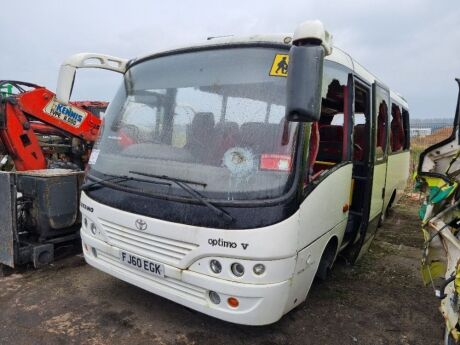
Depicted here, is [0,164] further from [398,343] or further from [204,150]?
[398,343]

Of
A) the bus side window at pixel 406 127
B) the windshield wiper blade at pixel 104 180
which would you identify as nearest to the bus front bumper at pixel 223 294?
the windshield wiper blade at pixel 104 180

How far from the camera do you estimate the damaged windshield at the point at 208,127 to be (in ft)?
9.71

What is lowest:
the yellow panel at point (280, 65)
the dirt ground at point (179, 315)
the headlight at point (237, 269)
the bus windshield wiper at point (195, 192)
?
the dirt ground at point (179, 315)

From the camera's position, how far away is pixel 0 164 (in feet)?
19.0

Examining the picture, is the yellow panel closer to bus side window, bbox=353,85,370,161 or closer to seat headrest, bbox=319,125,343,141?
bus side window, bbox=353,85,370,161

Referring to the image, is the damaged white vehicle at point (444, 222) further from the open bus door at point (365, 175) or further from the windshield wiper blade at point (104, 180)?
the windshield wiper blade at point (104, 180)

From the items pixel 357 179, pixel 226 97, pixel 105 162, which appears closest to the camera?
pixel 226 97

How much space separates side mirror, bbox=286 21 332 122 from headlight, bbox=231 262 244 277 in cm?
111

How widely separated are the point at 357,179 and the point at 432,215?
1612 mm

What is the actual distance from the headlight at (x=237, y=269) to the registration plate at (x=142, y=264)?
1.97ft

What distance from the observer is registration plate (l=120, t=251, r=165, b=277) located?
3133 mm

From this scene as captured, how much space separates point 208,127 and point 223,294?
1.33 meters

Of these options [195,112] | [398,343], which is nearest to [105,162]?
[195,112]

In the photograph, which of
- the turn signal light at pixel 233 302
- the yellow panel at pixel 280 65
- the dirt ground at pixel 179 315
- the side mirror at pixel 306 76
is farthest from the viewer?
the dirt ground at pixel 179 315
